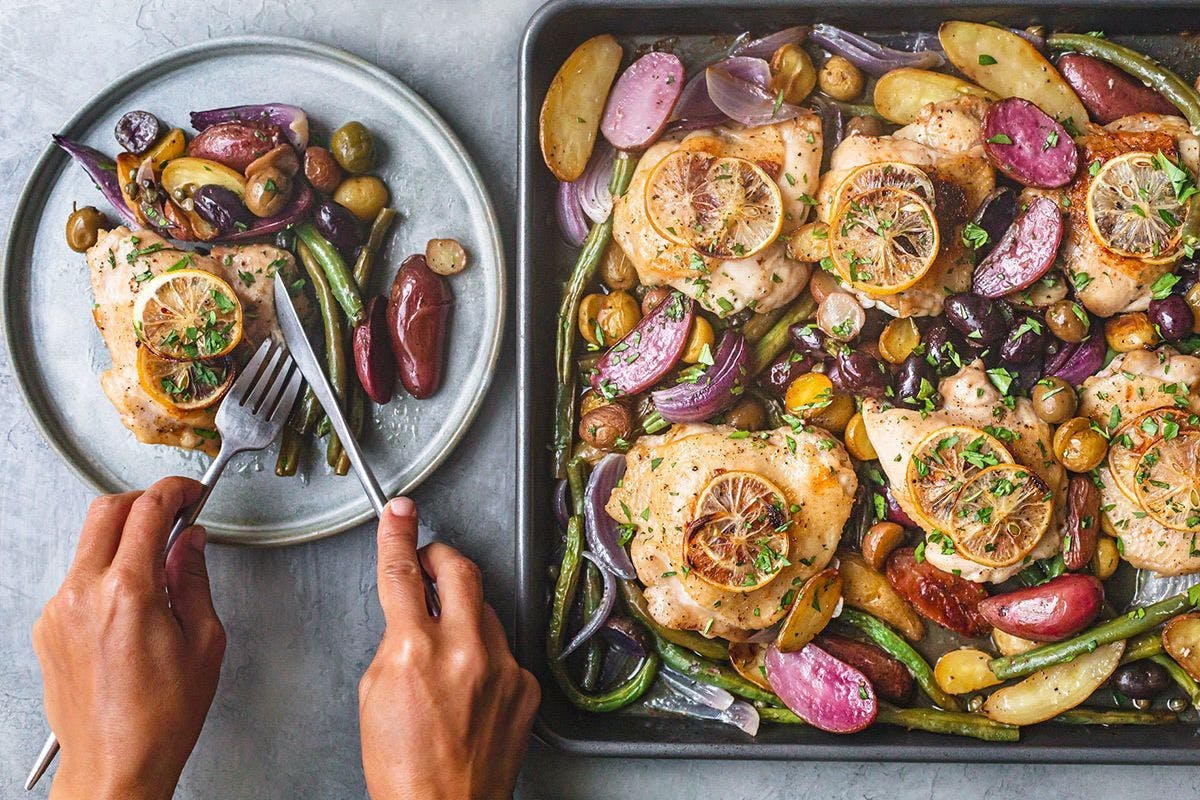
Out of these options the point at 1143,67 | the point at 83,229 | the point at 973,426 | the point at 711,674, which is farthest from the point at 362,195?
the point at 1143,67

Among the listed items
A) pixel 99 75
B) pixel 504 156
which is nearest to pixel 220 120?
pixel 99 75

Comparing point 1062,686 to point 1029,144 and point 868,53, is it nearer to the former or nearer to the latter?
point 1029,144

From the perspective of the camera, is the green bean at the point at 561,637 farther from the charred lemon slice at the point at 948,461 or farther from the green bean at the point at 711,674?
the charred lemon slice at the point at 948,461

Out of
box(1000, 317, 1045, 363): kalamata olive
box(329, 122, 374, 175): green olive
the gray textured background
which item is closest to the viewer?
box(1000, 317, 1045, 363): kalamata olive

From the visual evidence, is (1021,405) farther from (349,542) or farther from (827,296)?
(349,542)

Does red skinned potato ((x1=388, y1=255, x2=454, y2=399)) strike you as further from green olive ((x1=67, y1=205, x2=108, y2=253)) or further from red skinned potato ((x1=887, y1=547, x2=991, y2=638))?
red skinned potato ((x1=887, y1=547, x2=991, y2=638))

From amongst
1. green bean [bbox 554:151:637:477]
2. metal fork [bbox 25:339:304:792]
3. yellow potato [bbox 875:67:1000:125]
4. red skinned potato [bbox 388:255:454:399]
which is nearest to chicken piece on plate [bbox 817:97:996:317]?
yellow potato [bbox 875:67:1000:125]
